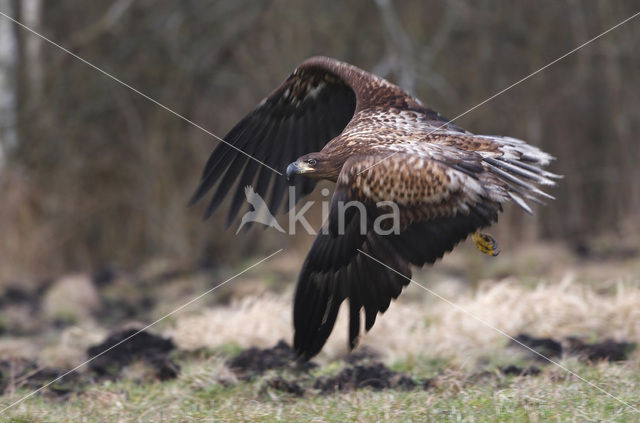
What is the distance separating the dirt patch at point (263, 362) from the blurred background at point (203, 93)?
21.8 feet

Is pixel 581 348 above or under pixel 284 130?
under

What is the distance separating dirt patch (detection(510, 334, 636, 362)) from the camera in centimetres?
540

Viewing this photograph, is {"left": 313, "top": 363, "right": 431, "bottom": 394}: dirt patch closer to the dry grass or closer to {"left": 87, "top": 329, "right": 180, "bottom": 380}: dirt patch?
the dry grass

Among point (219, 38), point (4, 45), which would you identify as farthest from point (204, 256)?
point (4, 45)

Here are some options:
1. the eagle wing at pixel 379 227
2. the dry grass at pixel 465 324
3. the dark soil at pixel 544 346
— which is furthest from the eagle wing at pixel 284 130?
the dark soil at pixel 544 346

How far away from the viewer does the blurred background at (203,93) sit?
12586 mm

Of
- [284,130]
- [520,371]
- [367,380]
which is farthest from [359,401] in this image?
[284,130]

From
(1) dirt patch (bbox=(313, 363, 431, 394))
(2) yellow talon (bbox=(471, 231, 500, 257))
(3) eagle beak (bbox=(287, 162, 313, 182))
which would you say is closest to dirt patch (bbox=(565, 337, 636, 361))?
(2) yellow talon (bbox=(471, 231, 500, 257))

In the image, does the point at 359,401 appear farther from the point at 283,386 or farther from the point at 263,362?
the point at 263,362

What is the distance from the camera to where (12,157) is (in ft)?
40.2

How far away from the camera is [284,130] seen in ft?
20.9

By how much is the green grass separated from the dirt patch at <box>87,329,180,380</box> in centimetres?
19

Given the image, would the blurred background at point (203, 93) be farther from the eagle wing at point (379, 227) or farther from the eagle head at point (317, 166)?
the eagle wing at point (379, 227)

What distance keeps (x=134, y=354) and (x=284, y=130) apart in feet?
6.28
